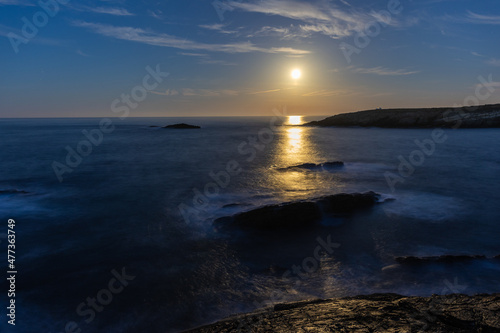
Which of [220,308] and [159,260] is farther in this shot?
[159,260]

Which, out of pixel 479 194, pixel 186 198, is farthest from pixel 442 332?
pixel 479 194

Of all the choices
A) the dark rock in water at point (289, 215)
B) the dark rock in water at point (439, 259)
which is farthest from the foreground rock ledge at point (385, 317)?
the dark rock in water at point (289, 215)

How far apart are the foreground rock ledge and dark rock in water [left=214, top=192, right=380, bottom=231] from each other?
7210mm

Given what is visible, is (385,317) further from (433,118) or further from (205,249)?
(433,118)

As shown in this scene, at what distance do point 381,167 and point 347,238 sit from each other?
21961 mm

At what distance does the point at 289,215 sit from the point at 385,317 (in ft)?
29.4

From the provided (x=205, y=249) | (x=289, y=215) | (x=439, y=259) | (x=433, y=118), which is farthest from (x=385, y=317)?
(x=433, y=118)

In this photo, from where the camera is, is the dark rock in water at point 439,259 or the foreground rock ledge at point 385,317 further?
the dark rock in water at point 439,259

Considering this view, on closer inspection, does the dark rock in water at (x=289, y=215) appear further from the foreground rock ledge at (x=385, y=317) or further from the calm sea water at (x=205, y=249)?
the foreground rock ledge at (x=385, y=317)

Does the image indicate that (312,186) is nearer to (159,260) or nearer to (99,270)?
(159,260)

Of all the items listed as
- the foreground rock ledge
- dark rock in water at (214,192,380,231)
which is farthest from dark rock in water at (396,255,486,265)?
dark rock in water at (214,192,380,231)

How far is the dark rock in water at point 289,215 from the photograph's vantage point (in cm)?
1459

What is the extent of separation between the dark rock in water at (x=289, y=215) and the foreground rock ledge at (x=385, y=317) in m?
7.21

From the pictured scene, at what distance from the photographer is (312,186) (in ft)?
75.7
